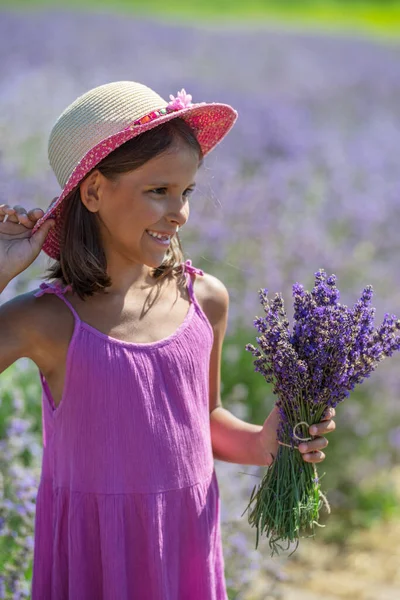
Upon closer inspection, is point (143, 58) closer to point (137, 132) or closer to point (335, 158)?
point (335, 158)

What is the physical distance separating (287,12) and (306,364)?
590cm

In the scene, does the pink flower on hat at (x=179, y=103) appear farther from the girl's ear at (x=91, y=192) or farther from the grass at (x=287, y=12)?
the grass at (x=287, y=12)

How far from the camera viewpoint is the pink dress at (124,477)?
1.85 meters

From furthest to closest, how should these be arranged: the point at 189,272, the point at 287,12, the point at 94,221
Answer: the point at 287,12 < the point at 189,272 < the point at 94,221

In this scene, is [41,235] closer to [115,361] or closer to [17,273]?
[17,273]

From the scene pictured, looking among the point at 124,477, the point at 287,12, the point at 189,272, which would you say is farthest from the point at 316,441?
the point at 287,12

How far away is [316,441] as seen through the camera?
6.11 ft

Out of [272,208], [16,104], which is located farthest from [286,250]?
[16,104]

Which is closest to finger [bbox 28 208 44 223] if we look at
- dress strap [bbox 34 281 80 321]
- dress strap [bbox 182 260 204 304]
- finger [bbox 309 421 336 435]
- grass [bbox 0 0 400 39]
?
dress strap [bbox 34 281 80 321]

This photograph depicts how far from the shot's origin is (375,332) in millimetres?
1856

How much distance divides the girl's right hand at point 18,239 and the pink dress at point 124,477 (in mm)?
71

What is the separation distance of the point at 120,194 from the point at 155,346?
0.33 m

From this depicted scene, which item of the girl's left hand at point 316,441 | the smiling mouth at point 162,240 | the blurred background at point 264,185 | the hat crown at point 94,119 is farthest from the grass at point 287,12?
the girl's left hand at point 316,441

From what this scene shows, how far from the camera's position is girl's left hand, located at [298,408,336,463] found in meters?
1.85
